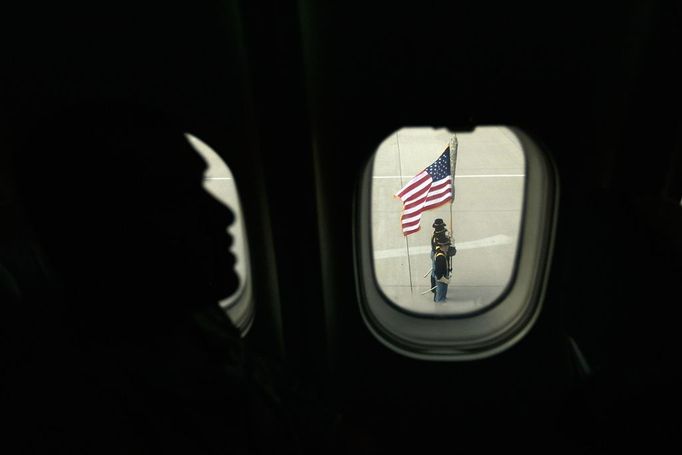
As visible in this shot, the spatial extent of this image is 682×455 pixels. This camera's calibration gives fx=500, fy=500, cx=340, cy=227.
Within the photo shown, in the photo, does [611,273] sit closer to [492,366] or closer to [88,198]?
[492,366]

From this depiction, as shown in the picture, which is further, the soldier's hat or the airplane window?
the soldier's hat

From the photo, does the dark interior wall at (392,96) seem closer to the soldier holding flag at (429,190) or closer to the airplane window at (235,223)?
the airplane window at (235,223)

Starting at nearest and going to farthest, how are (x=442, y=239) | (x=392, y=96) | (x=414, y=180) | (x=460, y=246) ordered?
(x=392, y=96)
(x=414, y=180)
(x=442, y=239)
(x=460, y=246)

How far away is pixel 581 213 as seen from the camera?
2.25 m

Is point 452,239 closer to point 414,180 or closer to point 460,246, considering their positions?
point 460,246

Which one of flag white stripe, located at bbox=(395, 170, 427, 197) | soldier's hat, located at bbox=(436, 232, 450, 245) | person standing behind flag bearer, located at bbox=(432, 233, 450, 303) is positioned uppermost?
flag white stripe, located at bbox=(395, 170, 427, 197)

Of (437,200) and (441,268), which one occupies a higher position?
(437,200)

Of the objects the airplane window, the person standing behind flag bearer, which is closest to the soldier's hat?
the person standing behind flag bearer

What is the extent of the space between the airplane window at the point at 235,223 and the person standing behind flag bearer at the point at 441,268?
1.06 m

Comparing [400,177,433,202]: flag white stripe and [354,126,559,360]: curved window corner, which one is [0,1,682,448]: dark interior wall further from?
[400,177,433,202]: flag white stripe

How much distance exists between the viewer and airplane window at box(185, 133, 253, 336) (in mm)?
2246

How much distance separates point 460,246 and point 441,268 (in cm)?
31

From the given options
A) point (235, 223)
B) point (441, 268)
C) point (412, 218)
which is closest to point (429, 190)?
point (412, 218)

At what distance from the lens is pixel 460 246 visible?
3.13 metres
